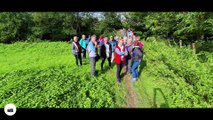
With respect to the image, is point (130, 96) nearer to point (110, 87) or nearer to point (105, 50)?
point (110, 87)

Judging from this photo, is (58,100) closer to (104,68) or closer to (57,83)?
(57,83)

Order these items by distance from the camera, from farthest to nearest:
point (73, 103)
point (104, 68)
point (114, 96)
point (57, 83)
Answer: point (104, 68) < point (57, 83) < point (114, 96) < point (73, 103)

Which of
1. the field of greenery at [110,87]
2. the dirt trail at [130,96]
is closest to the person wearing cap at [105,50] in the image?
the field of greenery at [110,87]

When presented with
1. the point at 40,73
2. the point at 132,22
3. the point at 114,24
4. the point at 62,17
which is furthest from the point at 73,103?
the point at 132,22

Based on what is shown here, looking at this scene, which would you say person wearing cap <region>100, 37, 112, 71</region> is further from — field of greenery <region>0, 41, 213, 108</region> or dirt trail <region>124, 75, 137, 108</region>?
dirt trail <region>124, 75, 137, 108</region>

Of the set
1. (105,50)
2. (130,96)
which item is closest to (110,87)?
(130,96)

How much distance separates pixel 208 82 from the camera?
19.3ft

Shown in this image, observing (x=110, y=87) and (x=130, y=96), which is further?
(x=110, y=87)

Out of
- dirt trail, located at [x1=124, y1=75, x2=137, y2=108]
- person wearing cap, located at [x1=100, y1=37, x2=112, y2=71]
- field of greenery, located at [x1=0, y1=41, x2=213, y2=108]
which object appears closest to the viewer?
field of greenery, located at [x1=0, y1=41, x2=213, y2=108]

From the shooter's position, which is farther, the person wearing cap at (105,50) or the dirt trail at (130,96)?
the person wearing cap at (105,50)

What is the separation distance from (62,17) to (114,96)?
1902cm

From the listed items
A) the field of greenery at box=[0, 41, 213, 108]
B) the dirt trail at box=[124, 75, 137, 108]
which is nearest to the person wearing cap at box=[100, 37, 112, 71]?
the field of greenery at box=[0, 41, 213, 108]

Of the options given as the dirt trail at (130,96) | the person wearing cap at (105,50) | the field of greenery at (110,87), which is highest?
the person wearing cap at (105,50)

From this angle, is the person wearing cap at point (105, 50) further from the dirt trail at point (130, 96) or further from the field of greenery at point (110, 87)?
the dirt trail at point (130, 96)
